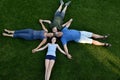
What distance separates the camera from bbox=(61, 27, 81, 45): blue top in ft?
29.3

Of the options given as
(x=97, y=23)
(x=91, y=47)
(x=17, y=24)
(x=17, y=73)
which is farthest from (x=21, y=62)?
(x=97, y=23)

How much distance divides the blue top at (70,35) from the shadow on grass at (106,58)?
43 cm

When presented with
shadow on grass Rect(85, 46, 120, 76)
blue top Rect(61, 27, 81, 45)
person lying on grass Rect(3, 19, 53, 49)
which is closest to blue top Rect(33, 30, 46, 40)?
person lying on grass Rect(3, 19, 53, 49)

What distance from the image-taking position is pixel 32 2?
1026 cm

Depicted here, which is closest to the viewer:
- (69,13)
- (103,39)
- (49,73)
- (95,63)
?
(49,73)

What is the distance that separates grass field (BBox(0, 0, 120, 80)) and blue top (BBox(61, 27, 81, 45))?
8.2 inches

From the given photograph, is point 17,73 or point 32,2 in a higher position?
point 32,2

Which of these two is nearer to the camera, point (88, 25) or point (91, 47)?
point (91, 47)

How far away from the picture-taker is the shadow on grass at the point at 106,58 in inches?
337

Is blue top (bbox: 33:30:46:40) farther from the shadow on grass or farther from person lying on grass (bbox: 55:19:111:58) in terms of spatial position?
the shadow on grass

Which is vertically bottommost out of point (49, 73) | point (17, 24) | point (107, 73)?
point (107, 73)

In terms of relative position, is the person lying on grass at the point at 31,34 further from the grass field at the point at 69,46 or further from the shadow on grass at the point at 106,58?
the shadow on grass at the point at 106,58

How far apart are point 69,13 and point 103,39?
1.53 metres

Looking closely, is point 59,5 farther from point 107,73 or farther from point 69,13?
point 107,73
